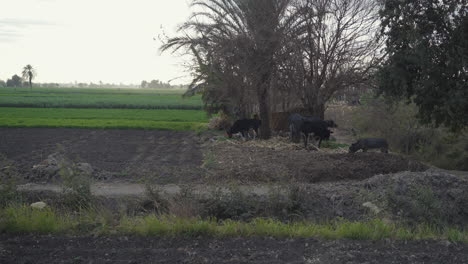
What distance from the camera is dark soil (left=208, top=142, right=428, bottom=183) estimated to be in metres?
13.9

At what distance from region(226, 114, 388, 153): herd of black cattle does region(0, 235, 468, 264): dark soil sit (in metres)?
11.0

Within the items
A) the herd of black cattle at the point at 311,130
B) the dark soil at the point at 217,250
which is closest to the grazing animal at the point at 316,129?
the herd of black cattle at the point at 311,130

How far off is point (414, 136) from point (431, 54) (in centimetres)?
989

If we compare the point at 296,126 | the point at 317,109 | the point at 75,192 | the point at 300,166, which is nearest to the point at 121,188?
the point at 75,192

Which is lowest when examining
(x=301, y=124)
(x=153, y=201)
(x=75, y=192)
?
(x=153, y=201)

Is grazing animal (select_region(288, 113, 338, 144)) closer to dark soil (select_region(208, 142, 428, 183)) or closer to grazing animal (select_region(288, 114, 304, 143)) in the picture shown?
grazing animal (select_region(288, 114, 304, 143))

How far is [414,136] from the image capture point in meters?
22.3

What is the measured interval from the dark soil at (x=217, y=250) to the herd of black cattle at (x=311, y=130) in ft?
36.0

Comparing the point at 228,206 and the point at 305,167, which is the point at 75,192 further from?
the point at 305,167

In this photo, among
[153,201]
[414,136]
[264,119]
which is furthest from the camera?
[264,119]

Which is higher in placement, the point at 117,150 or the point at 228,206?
the point at 228,206

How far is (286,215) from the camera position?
9.76 meters

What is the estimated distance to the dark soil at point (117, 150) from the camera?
15191 millimetres

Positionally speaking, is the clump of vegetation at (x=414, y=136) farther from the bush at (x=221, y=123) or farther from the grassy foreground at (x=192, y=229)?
the grassy foreground at (x=192, y=229)
